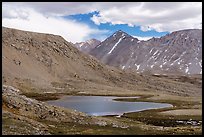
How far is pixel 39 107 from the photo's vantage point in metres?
57.2

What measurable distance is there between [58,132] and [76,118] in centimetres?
1467

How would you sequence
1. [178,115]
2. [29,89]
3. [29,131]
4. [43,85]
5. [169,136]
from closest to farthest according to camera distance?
[29,131] < [169,136] < [178,115] < [29,89] < [43,85]

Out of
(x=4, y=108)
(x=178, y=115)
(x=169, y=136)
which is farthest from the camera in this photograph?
(x=178, y=115)

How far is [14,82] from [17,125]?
466ft

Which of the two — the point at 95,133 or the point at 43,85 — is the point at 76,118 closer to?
the point at 95,133

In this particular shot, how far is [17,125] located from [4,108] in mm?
11234

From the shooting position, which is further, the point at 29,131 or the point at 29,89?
the point at 29,89

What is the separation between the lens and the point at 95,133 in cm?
4375

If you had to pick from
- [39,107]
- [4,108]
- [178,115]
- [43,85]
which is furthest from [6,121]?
[43,85]

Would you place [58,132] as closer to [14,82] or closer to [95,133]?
[95,133]

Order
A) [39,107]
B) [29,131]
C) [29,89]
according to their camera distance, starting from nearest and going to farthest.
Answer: [29,131]
[39,107]
[29,89]

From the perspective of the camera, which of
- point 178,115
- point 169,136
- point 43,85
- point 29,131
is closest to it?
point 29,131

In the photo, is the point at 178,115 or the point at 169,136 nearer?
the point at 169,136

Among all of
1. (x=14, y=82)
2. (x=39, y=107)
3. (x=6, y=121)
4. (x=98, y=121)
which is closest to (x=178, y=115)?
(x=98, y=121)
